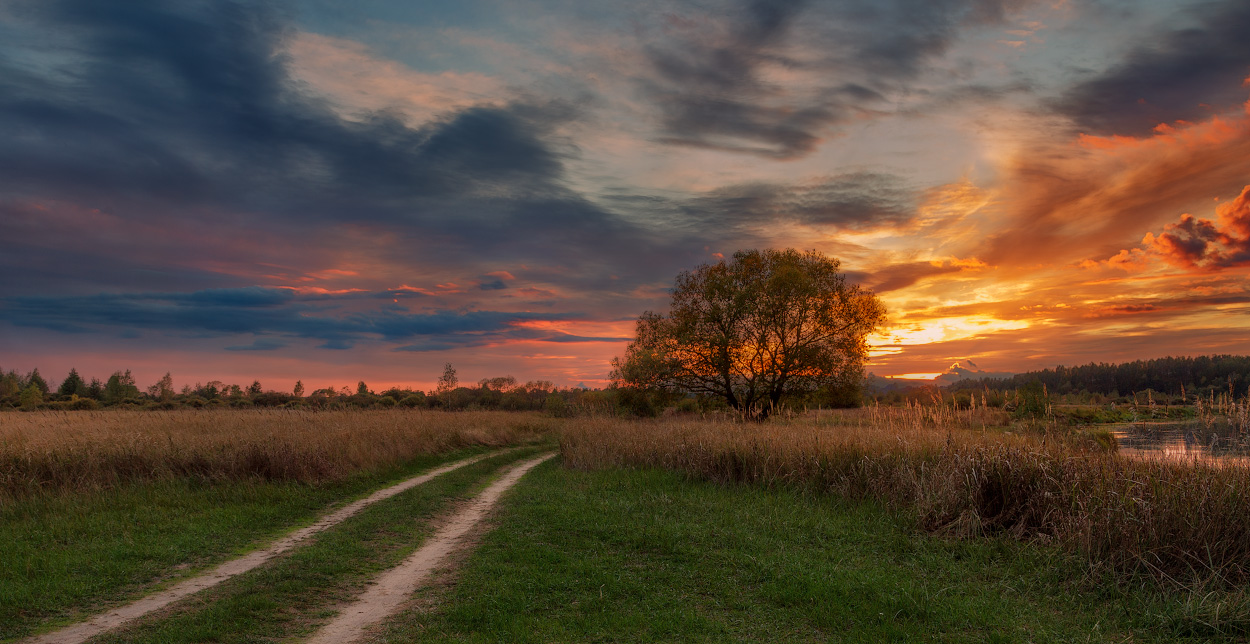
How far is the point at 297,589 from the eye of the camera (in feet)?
28.0

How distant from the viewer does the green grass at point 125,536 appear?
8242mm

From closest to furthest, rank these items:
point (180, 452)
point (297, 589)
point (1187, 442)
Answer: point (297, 589) < point (1187, 442) < point (180, 452)

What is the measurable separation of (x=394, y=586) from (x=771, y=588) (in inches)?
214

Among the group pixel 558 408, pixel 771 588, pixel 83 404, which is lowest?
pixel 558 408

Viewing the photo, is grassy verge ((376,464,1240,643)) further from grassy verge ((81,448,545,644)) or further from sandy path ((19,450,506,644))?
sandy path ((19,450,506,644))

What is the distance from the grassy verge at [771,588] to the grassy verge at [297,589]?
148 centimetres

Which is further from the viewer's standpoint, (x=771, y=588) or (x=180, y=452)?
(x=180, y=452)

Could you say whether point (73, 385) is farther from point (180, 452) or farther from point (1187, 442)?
point (1187, 442)

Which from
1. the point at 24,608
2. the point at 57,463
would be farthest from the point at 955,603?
the point at 57,463

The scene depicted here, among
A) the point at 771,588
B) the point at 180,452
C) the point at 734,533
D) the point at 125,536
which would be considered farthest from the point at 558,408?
the point at 771,588

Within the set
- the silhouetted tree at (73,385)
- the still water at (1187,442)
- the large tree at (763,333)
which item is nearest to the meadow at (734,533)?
the still water at (1187,442)

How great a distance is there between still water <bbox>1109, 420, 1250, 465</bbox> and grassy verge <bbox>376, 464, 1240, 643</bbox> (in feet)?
10.9

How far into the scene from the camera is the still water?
939 cm

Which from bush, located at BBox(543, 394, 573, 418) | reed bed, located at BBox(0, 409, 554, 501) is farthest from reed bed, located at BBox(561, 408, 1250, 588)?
bush, located at BBox(543, 394, 573, 418)
